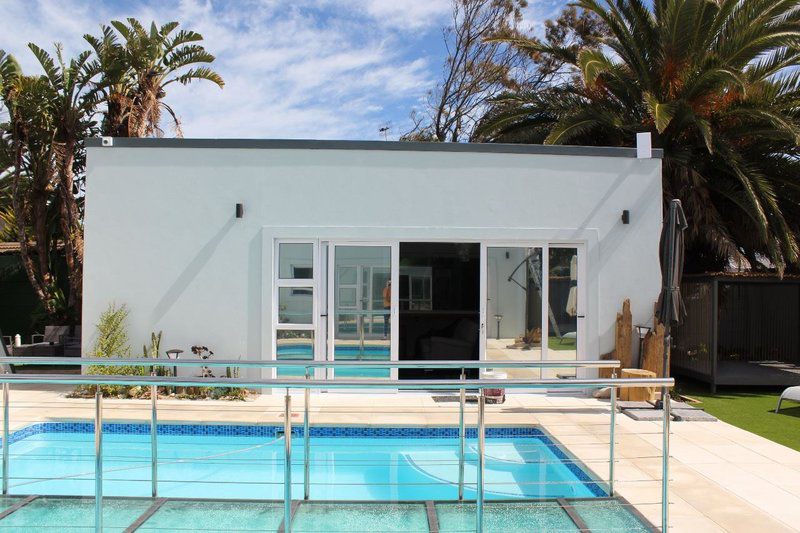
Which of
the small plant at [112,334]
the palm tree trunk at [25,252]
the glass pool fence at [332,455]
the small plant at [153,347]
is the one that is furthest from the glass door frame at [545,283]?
the palm tree trunk at [25,252]

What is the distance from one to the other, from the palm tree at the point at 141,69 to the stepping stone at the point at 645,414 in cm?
1149

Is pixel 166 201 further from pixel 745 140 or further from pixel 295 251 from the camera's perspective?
pixel 745 140

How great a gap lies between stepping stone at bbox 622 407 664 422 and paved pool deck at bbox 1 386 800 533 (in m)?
0.16

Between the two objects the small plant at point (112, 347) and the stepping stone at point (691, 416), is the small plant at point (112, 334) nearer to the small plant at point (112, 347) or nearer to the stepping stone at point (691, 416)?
the small plant at point (112, 347)

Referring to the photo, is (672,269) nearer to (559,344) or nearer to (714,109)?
(559,344)

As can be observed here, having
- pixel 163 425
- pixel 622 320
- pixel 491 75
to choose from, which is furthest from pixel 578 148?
pixel 491 75

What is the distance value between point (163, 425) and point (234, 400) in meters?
1.53

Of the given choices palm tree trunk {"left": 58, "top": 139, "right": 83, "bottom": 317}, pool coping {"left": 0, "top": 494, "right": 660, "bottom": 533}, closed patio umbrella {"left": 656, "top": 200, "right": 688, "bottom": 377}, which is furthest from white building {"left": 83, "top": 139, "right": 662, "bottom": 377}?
pool coping {"left": 0, "top": 494, "right": 660, "bottom": 533}

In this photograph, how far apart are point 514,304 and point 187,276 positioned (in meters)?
5.29

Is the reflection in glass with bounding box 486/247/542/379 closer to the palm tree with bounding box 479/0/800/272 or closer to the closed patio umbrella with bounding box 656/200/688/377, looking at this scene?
the closed patio umbrella with bounding box 656/200/688/377

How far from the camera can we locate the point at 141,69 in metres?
13.0

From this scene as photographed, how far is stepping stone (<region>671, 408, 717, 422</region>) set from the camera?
788 cm

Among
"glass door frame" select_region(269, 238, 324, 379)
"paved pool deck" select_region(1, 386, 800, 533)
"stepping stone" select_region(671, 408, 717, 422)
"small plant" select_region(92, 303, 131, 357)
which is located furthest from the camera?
"glass door frame" select_region(269, 238, 324, 379)

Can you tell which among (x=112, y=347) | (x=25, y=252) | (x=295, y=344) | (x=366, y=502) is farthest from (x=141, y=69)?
(x=366, y=502)
